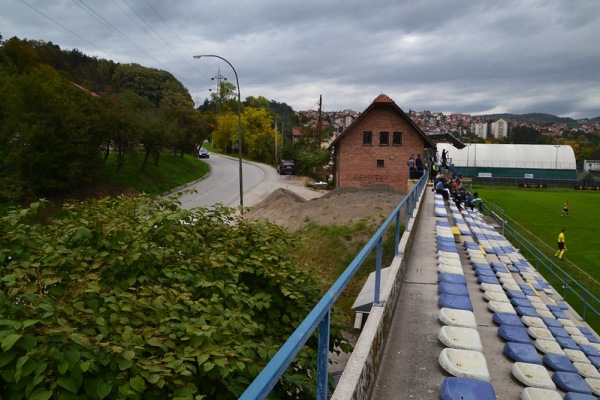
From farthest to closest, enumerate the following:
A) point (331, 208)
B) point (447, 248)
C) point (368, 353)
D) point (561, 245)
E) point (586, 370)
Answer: point (561, 245), point (331, 208), point (447, 248), point (586, 370), point (368, 353)

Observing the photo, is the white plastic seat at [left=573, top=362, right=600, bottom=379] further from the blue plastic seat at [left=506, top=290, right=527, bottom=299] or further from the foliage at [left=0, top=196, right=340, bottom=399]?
the foliage at [left=0, top=196, right=340, bottom=399]

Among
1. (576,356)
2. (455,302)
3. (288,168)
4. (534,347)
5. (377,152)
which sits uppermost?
(377,152)

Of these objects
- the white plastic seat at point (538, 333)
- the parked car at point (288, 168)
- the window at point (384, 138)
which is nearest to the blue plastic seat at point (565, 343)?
the white plastic seat at point (538, 333)

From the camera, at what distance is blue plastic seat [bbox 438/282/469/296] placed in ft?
17.4

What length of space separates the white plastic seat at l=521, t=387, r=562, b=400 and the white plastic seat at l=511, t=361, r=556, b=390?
0.12 m

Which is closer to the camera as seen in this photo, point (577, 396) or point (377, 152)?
point (577, 396)

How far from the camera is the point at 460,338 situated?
4031mm

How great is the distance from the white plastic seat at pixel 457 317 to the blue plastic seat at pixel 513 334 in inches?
19.4

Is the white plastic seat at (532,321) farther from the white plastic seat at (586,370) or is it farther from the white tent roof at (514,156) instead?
the white tent roof at (514,156)

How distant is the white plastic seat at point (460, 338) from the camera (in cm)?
389

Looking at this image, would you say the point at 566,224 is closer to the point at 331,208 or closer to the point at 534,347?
the point at 331,208

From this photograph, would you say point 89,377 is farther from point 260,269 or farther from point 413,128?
point 413,128

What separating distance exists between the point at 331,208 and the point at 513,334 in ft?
58.6

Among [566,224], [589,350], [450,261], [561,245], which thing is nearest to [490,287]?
[450,261]
